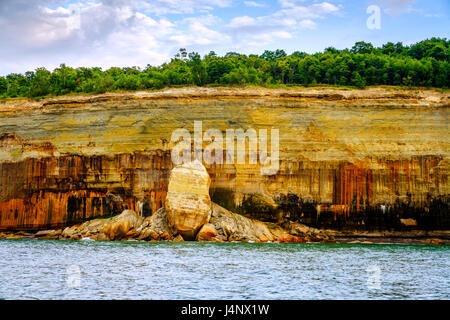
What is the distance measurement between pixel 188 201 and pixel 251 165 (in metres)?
7.27

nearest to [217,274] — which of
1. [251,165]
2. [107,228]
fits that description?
[107,228]

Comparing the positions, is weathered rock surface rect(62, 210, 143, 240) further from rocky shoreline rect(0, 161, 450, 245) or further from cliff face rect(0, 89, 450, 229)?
cliff face rect(0, 89, 450, 229)

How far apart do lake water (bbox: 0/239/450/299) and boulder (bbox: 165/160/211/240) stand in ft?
24.3

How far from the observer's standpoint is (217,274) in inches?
763

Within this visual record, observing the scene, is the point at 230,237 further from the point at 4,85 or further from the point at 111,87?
the point at 4,85

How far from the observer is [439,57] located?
54688 millimetres

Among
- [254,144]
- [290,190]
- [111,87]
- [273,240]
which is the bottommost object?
[273,240]

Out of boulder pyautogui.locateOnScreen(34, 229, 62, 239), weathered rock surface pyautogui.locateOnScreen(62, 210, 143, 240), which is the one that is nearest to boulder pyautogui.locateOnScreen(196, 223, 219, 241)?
weathered rock surface pyautogui.locateOnScreen(62, 210, 143, 240)

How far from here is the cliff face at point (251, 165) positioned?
40219mm

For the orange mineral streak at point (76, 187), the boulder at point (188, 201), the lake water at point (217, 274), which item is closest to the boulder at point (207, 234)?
the boulder at point (188, 201)

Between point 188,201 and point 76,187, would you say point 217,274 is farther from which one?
point 76,187

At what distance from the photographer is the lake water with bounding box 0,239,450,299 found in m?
15.6

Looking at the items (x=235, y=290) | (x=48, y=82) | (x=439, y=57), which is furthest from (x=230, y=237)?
(x=439, y=57)
